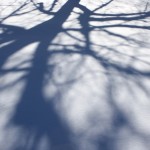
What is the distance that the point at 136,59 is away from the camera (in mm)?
5129

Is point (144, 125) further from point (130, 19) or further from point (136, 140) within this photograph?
point (130, 19)

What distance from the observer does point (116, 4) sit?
28.4ft

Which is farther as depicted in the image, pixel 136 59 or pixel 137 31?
pixel 137 31

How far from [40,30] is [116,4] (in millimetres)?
3220

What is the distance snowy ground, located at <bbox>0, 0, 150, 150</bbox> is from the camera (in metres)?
3.36

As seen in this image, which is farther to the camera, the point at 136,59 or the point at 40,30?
the point at 40,30

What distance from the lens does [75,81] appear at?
448 centimetres

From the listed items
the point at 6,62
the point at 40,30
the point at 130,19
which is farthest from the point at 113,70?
the point at 130,19

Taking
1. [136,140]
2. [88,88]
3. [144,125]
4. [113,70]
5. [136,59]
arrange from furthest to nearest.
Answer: [136,59]
[113,70]
[88,88]
[144,125]
[136,140]

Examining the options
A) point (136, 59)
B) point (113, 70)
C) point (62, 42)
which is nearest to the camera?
point (113, 70)

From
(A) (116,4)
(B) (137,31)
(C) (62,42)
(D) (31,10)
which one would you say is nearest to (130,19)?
(B) (137,31)

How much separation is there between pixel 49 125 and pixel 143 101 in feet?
4.64

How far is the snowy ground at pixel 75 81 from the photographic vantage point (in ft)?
11.0

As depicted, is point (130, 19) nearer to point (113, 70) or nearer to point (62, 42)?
point (62, 42)
